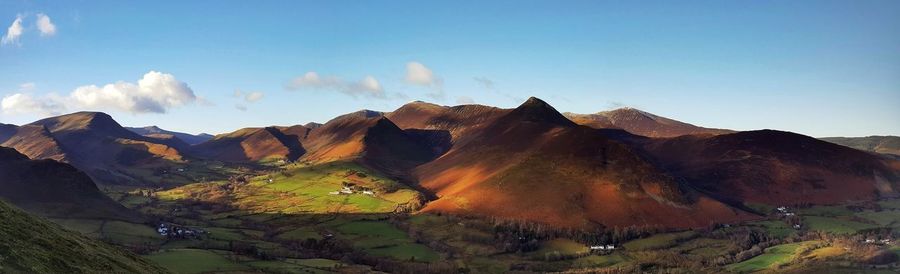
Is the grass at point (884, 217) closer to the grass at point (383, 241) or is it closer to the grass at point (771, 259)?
the grass at point (771, 259)

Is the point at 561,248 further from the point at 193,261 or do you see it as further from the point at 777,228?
the point at 193,261

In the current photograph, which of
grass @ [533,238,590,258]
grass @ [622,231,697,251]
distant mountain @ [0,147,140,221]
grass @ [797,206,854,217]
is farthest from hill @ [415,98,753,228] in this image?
distant mountain @ [0,147,140,221]

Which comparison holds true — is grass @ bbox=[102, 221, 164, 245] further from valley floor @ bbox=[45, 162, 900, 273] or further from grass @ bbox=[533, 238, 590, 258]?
grass @ bbox=[533, 238, 590, 258]

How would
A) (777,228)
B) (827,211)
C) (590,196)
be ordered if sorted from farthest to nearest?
(827,211), (590,196), (777,228)

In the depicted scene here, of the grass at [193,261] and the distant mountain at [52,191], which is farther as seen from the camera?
the distant mountain at [52,191]

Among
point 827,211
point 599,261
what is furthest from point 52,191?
point 827,211

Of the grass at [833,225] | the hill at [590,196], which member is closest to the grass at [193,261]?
the hill at [590,196]

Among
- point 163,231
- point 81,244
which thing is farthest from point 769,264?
point 163,231
